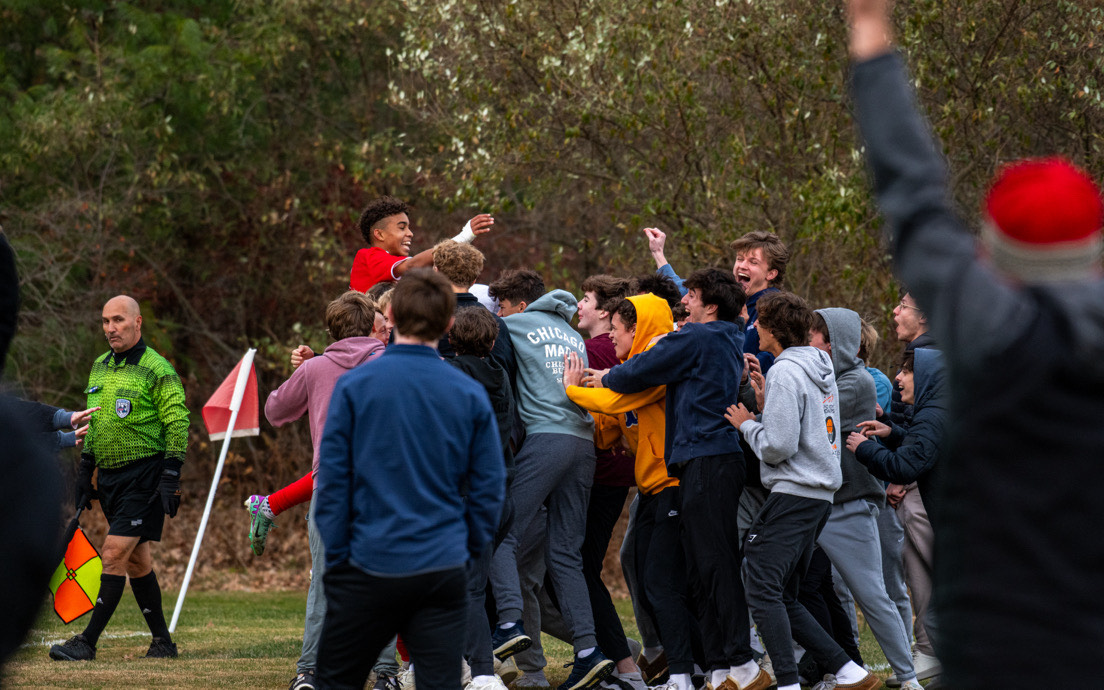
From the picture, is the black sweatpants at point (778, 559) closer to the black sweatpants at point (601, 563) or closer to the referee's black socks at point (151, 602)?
the black sweatpants at point (601, 563)

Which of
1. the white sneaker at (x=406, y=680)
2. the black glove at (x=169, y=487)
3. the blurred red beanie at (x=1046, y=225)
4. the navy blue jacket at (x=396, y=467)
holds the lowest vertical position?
the white sneaker at (x=406, y=680)

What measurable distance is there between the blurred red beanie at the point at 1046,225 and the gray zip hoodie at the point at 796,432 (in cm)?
379

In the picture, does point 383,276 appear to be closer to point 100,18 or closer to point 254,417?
point 254,417

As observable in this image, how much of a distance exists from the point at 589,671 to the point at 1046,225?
4774 mm

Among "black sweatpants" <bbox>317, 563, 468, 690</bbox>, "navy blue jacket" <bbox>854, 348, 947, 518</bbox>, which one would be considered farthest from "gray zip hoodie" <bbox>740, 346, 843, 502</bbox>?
"black sweatpants" <bbox>317, 563, 468, 690</bbox>

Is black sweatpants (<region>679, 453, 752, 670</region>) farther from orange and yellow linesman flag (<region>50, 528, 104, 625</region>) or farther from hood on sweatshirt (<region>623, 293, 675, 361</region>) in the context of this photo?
orange and yellow linesman flag (<region>50, 528, 104, 625</region>)

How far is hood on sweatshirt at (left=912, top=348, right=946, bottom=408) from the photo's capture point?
691cm

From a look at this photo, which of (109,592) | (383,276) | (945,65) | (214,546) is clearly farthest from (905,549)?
(214,546)

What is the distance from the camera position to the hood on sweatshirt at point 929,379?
691cm

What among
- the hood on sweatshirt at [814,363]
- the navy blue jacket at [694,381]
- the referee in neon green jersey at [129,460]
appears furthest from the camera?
the referee in neon green jersey at [129,460]

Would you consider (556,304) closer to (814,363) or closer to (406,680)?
(814,363)

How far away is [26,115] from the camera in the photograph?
52.3 ft

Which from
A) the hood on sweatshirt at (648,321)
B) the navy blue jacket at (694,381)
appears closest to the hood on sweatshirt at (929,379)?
the navy blue jacket at (694,381)

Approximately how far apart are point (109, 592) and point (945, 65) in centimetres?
864
